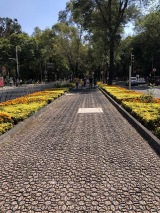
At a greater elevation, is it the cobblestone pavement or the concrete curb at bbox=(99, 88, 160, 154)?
the concrete curb at bbox=(99, 88, 160, 154)

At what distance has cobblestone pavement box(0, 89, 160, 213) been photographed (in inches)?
133

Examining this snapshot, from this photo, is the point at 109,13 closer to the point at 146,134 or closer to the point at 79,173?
the point at 146,134

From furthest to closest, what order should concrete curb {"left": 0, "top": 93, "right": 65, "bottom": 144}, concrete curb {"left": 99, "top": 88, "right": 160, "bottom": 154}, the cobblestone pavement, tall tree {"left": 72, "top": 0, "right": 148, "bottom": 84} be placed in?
tall tree {"left": 72, "top": 0, "right": 148, "bottom": 84}, concrete curb {"left": 0, "top": 93, "right": 65, "bottom": 144}, concrete curb {"left": 99, "top": 88, "right": 160, "bottom": 154}, the cobblestone pavement

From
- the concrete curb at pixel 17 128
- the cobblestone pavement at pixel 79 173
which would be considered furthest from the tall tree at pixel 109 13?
the cobblestone pavement at pixel 79 173

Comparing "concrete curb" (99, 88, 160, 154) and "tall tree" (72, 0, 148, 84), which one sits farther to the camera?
"tall tree" (72, 0, 148, 84)

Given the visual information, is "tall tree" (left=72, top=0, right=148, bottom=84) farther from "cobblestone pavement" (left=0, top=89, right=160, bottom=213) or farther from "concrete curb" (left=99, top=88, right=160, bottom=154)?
"cobblestone pavement" (left=0, top=89, right=160, bottom=213)

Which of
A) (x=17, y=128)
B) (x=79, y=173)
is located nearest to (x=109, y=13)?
(x=17, y=128)

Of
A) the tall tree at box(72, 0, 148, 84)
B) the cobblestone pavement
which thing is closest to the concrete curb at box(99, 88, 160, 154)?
the cobblestone pavement

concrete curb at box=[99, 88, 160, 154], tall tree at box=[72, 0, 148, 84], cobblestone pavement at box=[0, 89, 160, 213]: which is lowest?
cobblestone pavement at box=[0, 89, 160, 213]

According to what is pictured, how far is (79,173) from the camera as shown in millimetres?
4387

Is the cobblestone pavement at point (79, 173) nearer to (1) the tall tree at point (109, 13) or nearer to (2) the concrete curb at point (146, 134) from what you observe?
(2) the concrete curb at point (146, 134)

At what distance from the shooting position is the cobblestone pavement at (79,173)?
3375 mm

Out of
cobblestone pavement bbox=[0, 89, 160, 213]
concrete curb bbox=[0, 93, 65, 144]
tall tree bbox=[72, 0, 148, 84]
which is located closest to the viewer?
cobblestone pavement bbox=[0, 89, 160, 213]

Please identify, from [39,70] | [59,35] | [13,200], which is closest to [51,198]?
[13,200]
